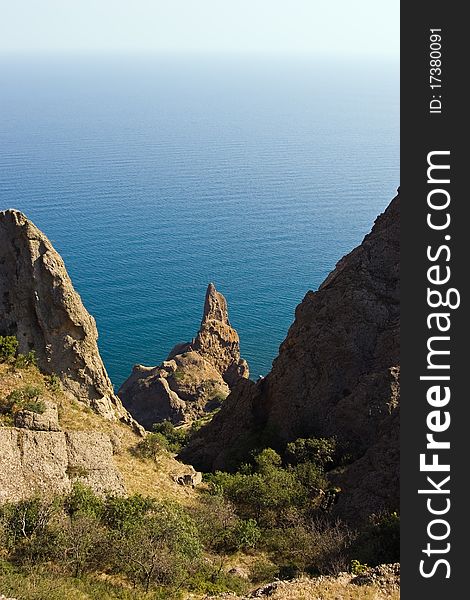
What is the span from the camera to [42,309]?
3216 centimetres

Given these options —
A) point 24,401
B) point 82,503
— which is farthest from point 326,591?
point 24,401

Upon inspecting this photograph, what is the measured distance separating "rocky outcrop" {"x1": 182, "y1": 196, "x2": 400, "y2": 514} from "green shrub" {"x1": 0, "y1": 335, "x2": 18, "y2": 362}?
12.4m

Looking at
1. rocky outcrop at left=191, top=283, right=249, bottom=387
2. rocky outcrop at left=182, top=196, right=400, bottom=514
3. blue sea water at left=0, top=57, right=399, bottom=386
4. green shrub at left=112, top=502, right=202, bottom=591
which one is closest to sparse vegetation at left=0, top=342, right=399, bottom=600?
green shrub at left=112, top=502, right=202, bottom=591

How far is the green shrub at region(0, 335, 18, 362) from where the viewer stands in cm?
3045

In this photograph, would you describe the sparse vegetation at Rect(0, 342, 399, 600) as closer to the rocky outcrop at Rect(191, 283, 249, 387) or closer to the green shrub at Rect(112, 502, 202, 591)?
the green shrub at Rect(112, 502, 202, 591)

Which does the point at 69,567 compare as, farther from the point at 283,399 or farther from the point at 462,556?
the point at 283,399

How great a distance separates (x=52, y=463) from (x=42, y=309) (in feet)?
33.3

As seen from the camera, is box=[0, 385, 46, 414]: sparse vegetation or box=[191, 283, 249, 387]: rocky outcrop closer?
box=[0, 385, 46, 414]: sparse vegetation

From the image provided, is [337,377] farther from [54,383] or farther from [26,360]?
[26,360]

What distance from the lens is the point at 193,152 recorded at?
198125mm

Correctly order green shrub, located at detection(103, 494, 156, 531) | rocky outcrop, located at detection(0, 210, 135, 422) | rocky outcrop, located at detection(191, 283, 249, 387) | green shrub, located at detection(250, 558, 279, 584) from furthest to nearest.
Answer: rocky outcrop, located at detection(191, 283, 249, 387), rocky outcrop, located at detection(0, 210, 135, 422), green shrub, located at detection(103, 494, 156, 531), green shrub, located at detection(250, 558, 279, 584)

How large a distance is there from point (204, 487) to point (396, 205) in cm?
1983

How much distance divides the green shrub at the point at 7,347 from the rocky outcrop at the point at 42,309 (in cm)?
74

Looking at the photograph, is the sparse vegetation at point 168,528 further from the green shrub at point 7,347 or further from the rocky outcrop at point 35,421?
the rocky outcrop at point 35,421
